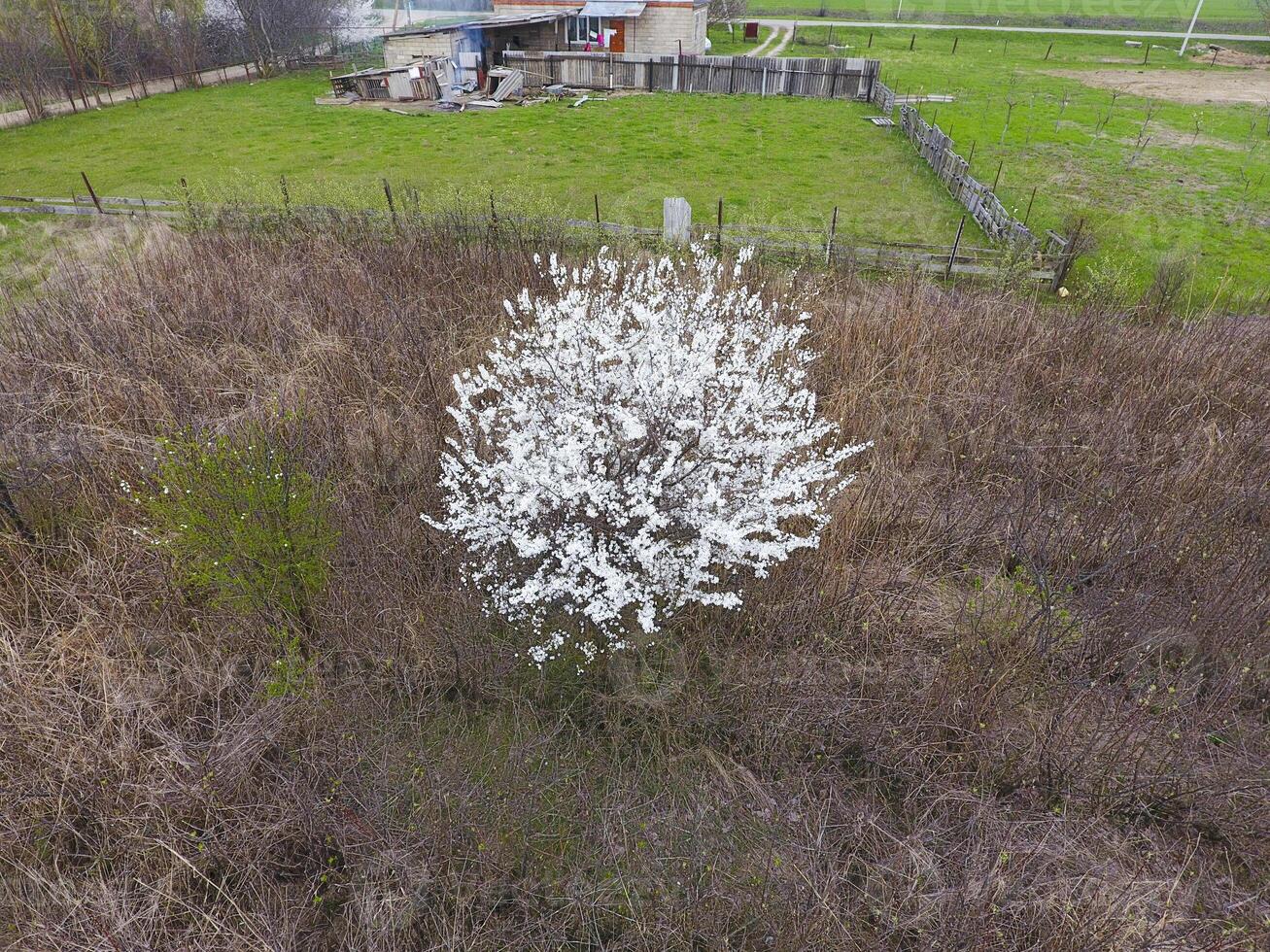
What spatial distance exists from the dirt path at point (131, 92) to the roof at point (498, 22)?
8.74 meters

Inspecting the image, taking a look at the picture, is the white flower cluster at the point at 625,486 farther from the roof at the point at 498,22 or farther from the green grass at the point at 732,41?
the green grass at the point at 732,41

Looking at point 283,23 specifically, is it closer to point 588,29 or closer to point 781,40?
point 588,29

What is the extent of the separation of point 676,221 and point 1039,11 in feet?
180

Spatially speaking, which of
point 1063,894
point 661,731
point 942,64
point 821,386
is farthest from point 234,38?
point 1063,894

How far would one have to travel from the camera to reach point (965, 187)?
45.2 ft

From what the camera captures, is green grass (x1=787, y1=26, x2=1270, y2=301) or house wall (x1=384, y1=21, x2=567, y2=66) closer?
green grass (x1=787, y1=26, x2=1270, y2=301)

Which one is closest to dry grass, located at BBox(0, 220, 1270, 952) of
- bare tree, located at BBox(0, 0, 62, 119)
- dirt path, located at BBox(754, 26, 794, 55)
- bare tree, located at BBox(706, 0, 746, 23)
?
bare tree, located at BBox(0, 0, 62, 119)

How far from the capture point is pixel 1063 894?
351 cm

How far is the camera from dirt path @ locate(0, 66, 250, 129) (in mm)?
20828

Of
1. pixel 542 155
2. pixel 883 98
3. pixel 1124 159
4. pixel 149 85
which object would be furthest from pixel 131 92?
pixel 1124 159

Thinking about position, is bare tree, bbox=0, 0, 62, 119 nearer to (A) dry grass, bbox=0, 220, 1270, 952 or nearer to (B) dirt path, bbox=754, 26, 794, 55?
(A) dry grass, bbox=0, 220, 1270, 952

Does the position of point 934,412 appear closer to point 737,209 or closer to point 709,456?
point 709,456

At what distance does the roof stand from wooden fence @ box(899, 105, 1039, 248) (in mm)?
15441

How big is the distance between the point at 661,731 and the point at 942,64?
35.6m
